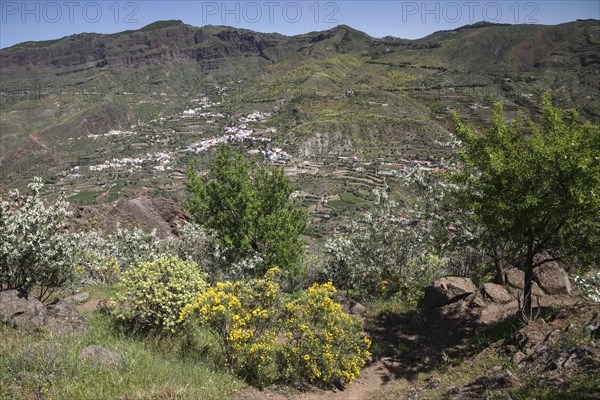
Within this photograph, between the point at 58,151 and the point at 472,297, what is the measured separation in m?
224

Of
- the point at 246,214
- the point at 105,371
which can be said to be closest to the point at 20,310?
the point at 105,371

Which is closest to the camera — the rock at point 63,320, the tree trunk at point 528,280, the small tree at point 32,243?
the rock at point 63,320

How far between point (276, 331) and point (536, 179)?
7.75m

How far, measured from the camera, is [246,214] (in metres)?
16.4

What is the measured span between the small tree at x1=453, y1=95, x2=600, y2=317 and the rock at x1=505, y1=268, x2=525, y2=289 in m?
3.79

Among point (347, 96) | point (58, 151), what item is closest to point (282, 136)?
point (347, 96)

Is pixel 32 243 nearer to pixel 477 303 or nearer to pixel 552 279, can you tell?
pixel 477 303

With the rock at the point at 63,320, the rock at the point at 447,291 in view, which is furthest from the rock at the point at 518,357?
the rock at the point at 63,320

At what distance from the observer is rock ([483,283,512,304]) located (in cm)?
1403

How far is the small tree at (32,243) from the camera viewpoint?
32.1ft

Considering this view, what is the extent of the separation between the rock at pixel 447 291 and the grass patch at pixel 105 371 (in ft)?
30.8

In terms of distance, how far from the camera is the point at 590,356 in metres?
7.39

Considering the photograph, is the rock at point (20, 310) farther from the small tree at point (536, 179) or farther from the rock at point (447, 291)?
the rock at point (447, 291)

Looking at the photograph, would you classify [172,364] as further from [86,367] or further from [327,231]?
[327,231]
